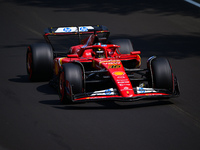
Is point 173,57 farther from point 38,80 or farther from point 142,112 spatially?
point 142,112

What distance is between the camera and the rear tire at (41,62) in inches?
455

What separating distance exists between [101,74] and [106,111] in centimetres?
152

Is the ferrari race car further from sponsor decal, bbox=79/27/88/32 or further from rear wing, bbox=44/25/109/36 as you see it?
sponsor decal, bbox=79/27/88/32

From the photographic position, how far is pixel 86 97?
30.5 feet

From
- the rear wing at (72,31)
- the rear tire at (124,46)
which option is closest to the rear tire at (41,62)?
the rear wing at (72,31)

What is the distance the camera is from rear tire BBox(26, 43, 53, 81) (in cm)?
1155

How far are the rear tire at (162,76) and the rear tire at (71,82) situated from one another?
4.95 feet

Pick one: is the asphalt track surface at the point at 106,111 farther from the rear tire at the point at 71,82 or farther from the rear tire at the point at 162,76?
the rear tire at the point at 162,76

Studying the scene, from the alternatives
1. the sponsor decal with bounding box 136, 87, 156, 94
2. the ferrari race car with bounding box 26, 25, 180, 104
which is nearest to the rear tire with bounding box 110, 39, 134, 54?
the ferrari race car with bounding box 26, 25, 180, 104

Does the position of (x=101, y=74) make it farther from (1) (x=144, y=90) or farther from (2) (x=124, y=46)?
(2) (x=124, y=46)

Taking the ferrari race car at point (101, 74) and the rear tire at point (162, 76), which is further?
the rear tire at point (162, 76)

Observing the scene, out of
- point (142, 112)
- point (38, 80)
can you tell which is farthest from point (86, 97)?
point (38, 80)

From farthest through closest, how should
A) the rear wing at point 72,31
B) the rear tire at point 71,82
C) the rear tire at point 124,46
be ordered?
the rear wing at point 72,31, the rear tire at point 124,46, the rear tire at point 71,82

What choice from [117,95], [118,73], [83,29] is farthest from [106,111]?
[83,29]
